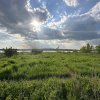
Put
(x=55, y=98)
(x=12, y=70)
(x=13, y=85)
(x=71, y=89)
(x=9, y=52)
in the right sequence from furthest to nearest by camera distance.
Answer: (x=9, y=52) < (x=12, y=70) < (x=13, y=85) < (x=71, y=89) < (x=55, y=98)

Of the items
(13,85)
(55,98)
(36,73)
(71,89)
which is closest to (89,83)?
(71,89)

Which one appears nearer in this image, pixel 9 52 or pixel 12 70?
pixel 12 70

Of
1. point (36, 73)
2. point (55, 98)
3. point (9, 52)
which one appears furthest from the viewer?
point (9, 52)

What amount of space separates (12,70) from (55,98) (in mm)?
13630

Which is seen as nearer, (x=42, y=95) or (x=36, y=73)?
(x=42, y=95)

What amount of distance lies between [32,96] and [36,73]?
11.2 m

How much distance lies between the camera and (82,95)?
10.0 metres

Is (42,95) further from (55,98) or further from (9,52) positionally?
(9,52)

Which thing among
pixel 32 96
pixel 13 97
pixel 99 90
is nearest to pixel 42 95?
pixel 32 96

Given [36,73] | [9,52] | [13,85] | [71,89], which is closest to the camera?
[71,89]

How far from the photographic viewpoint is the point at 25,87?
36.2 ft

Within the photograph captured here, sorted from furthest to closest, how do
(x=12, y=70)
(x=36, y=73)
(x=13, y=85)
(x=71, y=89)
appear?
(x=12, y=70), (x=36, y=73), (x=13, y=85), (x=71, y=89)

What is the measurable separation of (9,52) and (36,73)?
34.3m

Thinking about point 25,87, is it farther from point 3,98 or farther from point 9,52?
point 9,52
